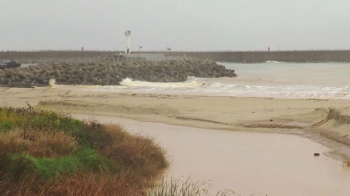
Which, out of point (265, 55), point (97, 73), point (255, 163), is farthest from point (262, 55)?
point (255, 163)

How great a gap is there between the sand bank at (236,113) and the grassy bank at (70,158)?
4580 millimetres

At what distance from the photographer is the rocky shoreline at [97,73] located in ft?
119

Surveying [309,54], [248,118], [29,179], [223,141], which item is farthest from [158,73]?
[309,54]

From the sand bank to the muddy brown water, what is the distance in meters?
0.82

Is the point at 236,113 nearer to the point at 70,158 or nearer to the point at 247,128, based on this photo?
the point at 247,128

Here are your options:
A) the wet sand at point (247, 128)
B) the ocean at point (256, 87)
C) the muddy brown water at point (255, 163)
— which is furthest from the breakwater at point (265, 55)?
the muddy brown water at point (255, 163)

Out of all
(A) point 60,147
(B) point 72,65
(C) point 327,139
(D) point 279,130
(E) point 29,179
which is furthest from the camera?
(B) point 72,65

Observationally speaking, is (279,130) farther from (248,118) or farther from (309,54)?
(309,54)

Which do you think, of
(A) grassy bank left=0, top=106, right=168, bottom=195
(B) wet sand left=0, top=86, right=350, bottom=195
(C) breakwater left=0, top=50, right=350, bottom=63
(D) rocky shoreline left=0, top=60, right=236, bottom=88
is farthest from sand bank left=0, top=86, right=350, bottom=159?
(C) breakwater left=0, top=50, right=350, bottom=63

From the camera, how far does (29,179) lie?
6367 millimetres

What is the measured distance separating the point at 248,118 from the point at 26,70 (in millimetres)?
26338

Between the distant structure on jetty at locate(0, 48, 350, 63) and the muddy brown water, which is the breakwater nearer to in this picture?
the distant structure on jetty at locate(0, 48, 350, 63)

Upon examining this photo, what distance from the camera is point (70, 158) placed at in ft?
26.3

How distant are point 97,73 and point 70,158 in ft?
104
